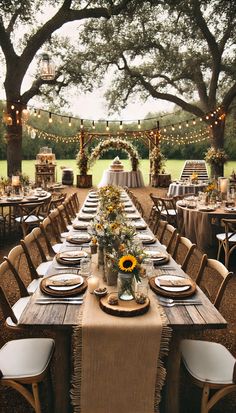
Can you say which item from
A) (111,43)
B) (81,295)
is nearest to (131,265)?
(81,295)

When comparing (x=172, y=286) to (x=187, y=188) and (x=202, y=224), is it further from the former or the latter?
(x=187, y=188)

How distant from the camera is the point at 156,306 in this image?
2182 millimetres

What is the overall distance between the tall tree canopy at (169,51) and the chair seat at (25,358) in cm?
1225

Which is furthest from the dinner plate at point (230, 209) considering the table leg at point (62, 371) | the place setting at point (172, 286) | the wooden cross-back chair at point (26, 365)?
the table leg at point (62, 371)

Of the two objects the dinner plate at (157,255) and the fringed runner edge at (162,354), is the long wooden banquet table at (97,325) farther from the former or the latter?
the dinner plate at (157,255)

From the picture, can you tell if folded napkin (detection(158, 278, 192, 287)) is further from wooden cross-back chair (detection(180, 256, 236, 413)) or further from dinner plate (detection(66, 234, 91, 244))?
dinner plate (detection(66, 234, 91, 244))

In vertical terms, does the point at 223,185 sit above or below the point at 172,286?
above

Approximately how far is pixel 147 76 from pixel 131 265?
45.9 ft

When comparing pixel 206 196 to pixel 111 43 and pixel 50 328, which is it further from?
pixel 111 43

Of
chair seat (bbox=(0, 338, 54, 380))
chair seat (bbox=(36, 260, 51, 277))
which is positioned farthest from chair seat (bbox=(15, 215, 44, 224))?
chair seat (bbox=(0, 338, 54, 380))

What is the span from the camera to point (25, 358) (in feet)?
7.27

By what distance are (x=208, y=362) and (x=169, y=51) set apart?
14.2 m

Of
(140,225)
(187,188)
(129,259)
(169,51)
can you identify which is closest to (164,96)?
(169,51)

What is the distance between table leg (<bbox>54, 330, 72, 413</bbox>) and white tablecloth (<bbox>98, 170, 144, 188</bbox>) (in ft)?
40.4
